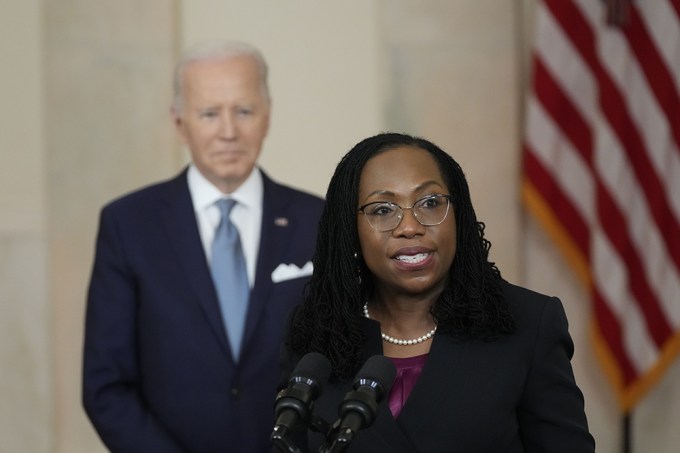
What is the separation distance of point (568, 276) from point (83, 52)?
2.68 meters

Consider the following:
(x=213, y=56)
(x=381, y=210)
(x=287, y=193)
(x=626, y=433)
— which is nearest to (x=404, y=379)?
(x=381, y=210)

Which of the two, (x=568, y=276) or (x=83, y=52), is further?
→ (x=568, y=276)

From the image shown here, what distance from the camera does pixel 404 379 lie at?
9.41ft

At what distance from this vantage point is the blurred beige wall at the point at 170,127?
5641 mm

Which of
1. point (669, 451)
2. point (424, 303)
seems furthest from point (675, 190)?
point (424, 303)

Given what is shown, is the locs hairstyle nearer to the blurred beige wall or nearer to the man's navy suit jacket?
the man's navy suit jacket

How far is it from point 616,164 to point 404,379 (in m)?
3.53

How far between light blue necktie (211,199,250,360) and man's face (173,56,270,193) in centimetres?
12

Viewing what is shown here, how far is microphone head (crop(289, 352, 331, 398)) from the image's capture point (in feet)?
7.80

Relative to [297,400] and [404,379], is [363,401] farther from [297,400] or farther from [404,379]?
[404,379]

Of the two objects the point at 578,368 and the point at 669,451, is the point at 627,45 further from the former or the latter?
the point at 669,451

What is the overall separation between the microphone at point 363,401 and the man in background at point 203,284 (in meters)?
1.74

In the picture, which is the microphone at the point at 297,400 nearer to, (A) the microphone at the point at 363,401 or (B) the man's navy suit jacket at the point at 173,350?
(A) the microphone at the point at 363,401

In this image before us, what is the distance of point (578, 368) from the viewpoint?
21.2ft
